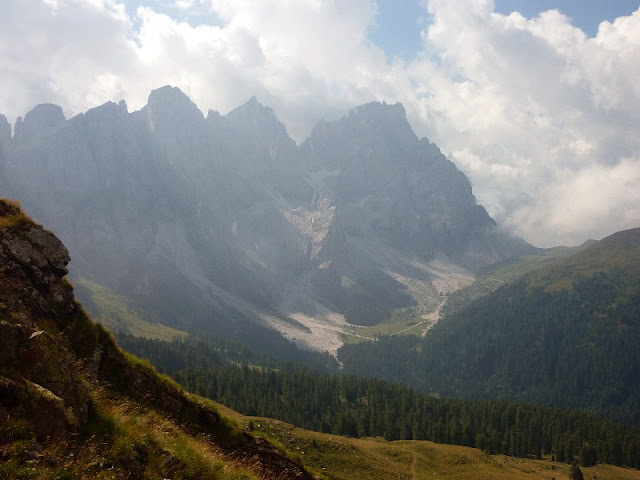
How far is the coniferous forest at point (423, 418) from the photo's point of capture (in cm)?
14438

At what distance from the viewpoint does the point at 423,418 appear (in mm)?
159750

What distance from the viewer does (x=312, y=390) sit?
18862 centimetres

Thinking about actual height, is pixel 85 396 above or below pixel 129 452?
above

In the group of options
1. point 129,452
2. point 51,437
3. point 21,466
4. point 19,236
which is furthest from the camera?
point 19,236

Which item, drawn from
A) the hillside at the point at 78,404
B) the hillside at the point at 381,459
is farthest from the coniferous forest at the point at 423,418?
the hillside at the point at 78,404

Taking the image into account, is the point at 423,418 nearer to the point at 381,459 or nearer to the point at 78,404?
the point at 381,459

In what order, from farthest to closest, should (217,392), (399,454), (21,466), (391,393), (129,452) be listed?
(391,393) → (217,392) → (399,454) → (129,452) → (21,466)

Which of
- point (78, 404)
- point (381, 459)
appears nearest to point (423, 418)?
point (381, 459)

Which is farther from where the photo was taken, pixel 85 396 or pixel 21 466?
pixel 85 396

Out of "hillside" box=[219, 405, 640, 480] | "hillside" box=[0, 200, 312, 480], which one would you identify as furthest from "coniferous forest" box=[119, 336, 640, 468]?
"hillside" box=[0, 200, 312, 480]

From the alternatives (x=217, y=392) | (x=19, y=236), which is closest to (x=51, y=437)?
(x=19, y=236)

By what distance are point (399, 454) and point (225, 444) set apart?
72.3 meters

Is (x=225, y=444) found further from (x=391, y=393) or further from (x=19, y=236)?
(x=391, y=393)

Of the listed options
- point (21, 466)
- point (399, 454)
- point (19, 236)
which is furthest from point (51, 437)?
point (399, 454)
